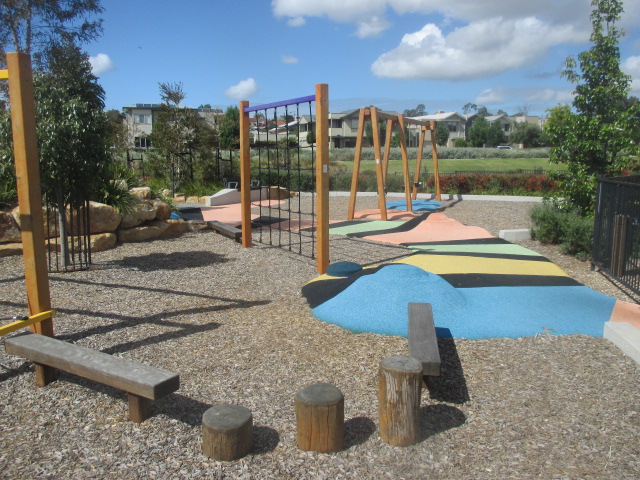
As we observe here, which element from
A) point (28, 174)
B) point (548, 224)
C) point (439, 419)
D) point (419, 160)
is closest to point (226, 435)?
point (439, 419)

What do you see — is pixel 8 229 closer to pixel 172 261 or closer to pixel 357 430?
pixel 172 261

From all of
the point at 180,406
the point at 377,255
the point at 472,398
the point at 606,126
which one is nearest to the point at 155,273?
the point at 377,255

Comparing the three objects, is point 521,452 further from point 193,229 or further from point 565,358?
point 193,229

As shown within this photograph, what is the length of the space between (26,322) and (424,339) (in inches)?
118

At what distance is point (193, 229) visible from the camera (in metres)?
11.4

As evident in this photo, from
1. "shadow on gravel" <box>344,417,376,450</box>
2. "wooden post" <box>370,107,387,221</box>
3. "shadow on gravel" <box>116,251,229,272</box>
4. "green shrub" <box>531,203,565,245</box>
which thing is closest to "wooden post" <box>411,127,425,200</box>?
"wooden post" <box>370,107,387,221</box>

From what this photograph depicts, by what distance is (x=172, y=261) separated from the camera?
822 centimetres

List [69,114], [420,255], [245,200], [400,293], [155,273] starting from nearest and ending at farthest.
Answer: [400,293] → [69,114] → [155,273] → [420,255] → [245,200]

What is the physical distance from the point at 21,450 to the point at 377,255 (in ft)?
20.6

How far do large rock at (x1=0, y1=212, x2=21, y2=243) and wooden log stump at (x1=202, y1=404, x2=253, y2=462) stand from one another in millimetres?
6767

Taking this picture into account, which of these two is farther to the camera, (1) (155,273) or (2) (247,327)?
(1) (155,273)

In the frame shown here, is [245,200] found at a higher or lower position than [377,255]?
higher

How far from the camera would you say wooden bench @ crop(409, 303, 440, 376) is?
3469 millimetres

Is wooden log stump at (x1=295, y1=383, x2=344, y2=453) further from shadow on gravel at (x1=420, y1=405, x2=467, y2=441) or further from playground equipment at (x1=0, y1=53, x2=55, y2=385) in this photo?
playground equipment at (x1=0, y1=53, x2=55, y2=385)
